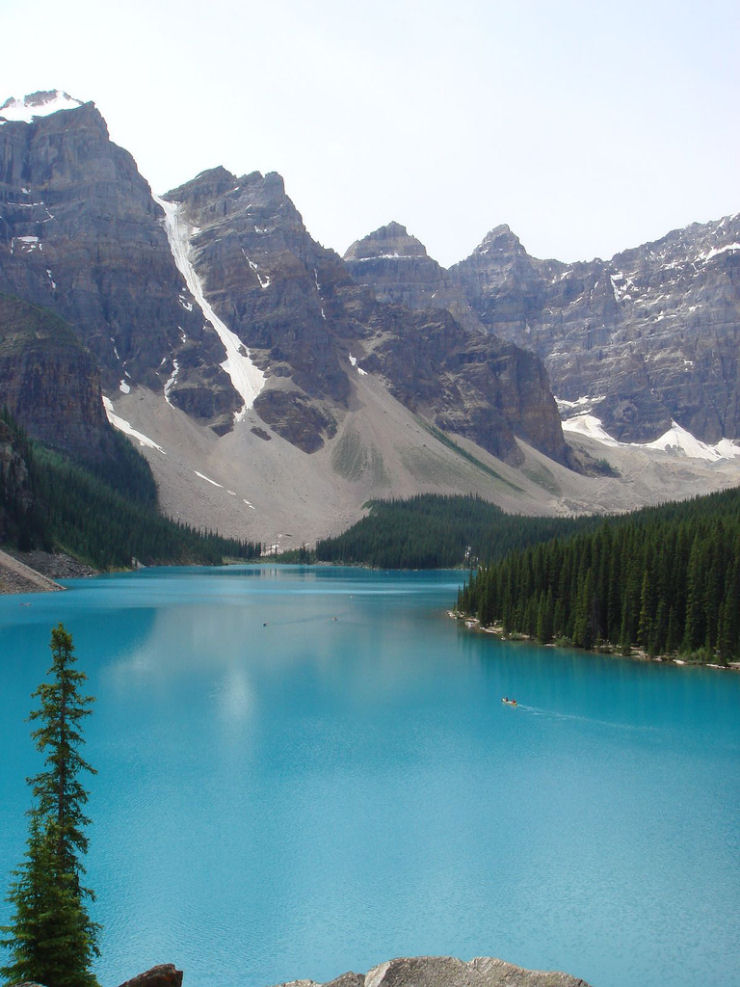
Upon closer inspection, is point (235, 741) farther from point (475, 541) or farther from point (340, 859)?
point (475, 541)

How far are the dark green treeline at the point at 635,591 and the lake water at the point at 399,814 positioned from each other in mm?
5614

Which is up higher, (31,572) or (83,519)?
(83,519)

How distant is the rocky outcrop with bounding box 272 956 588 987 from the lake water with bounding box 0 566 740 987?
8922mm

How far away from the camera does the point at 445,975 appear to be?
11.3 metres

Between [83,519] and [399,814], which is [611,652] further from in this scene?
[83,519]

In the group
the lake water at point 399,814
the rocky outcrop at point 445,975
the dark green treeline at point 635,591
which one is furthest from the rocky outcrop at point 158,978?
the dark green treeline at point 635,591

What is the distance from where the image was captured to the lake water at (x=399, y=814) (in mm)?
20922

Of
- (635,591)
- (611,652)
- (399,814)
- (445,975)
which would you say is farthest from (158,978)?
(635,591)

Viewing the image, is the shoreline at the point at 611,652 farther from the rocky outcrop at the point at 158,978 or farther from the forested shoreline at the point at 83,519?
the forested shoreline at the point at 83,519

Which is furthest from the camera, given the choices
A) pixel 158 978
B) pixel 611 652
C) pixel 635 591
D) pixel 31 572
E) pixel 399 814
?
pixel 31 572

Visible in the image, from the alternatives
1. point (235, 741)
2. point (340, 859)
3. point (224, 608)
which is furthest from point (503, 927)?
point (224, 608)

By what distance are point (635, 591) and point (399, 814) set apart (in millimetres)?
42155

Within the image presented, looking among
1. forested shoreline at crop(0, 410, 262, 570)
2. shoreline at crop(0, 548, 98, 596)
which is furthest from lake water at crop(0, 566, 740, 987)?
forested shoreline at crop(0, 410, 262, 570)

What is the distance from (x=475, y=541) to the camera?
655 feet
